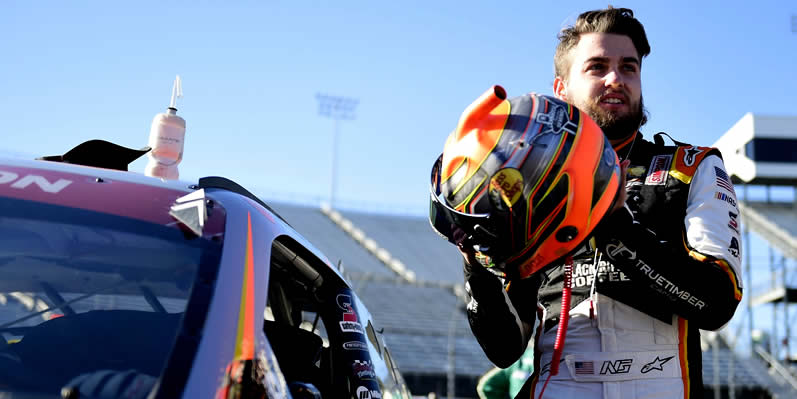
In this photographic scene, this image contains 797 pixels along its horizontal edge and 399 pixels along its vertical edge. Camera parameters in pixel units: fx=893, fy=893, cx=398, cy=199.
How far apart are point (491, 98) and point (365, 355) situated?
1.00 m

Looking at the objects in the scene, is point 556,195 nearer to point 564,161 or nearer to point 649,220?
→ point 564,161

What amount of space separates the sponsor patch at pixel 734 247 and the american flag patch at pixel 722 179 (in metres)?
0.16

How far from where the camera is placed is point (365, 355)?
9.15 feet

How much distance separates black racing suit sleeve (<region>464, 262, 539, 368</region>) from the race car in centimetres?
→ 53

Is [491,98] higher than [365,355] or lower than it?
higher

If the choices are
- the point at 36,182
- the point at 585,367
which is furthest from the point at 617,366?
the point at 36,182

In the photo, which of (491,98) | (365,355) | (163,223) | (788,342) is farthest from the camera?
(788,342)

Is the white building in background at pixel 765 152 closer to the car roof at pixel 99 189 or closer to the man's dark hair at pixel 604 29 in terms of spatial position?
the man's dark hair at pixel 604 29

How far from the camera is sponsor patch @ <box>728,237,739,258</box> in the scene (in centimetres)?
233

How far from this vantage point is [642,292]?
2.40 m

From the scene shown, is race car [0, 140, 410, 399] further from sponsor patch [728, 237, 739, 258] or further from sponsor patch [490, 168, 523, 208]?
sponsor patch [728, 237, 739, 258]

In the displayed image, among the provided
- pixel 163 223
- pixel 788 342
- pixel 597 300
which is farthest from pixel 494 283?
pixel 788 342

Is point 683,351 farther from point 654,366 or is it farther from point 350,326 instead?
point 350,326

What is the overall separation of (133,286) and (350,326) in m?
0.95
